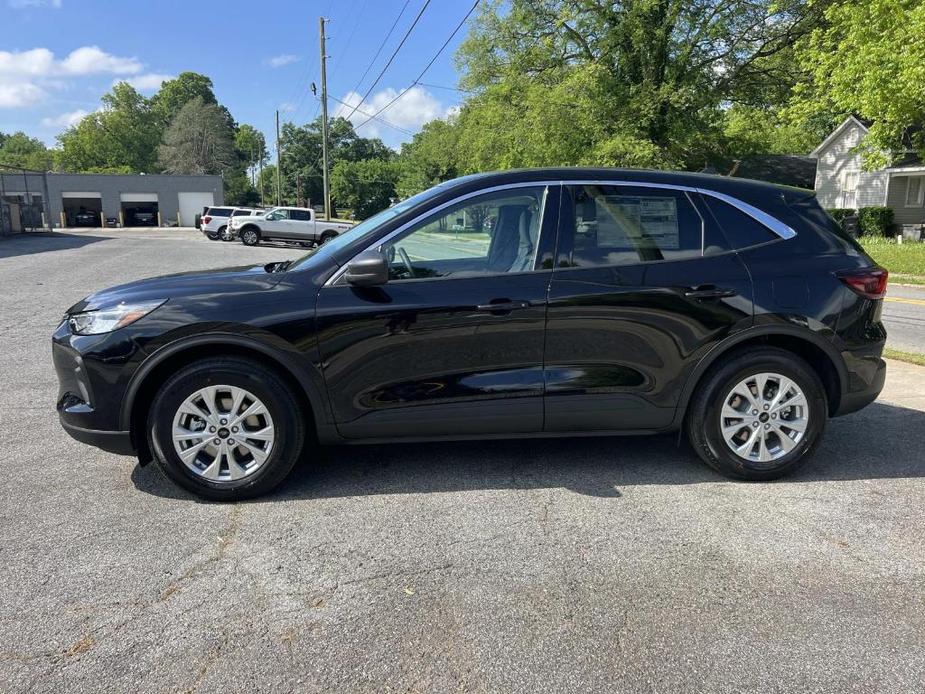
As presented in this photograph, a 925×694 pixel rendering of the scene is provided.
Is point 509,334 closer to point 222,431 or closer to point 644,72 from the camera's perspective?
point 222,431

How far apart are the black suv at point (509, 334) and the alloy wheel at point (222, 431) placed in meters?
0.01

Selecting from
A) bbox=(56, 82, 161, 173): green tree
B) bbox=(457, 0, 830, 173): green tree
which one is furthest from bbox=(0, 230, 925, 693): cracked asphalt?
bbox=(56, 82, 161, 173): green tree

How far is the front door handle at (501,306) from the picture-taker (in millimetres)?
3781

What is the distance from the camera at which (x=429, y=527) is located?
350cm

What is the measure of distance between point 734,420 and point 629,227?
1.30 meters

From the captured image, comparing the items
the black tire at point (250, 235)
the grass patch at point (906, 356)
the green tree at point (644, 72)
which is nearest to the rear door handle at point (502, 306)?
the grass patch at point (906, 356)

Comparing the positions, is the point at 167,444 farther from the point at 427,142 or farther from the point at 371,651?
the point at 427,142

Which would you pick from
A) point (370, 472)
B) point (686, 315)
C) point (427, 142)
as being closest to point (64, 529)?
point (370, 472)

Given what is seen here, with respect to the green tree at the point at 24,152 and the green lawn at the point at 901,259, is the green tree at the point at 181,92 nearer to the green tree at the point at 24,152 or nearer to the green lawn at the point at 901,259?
the green tree at the point at 24,152

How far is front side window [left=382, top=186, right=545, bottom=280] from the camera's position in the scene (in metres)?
3.88

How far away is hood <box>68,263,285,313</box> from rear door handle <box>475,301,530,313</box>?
115cm

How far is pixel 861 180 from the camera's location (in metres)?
34.7

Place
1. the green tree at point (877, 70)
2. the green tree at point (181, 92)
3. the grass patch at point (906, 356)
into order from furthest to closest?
the green tree at point (181, 92) < the green tree at point (877, 70) < the grass patch at point (906, 356)

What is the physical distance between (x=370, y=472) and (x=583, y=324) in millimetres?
1571
